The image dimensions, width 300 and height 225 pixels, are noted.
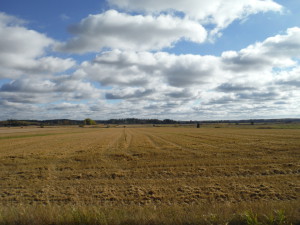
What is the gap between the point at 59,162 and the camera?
19.8 meters

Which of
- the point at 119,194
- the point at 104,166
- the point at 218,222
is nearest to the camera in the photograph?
the point at 218,222

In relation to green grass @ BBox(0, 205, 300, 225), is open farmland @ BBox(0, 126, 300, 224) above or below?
below

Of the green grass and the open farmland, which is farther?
the open farmland

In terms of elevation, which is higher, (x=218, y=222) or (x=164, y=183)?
(x=218, y=222)

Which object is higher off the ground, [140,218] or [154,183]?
[140,218]

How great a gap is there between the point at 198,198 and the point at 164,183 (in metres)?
2.88

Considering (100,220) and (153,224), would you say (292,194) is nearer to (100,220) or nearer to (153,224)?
(153,224)

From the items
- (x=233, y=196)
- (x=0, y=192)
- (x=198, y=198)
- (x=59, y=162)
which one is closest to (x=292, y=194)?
(x=233, y=196)

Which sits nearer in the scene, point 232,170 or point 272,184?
point 272,184

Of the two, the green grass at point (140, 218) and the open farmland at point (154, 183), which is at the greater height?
the green grass at point (140, 218)

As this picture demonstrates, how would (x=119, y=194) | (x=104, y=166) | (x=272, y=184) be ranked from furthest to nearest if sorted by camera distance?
(x=104, y=166)
(x=272, y=184)
(x=119, y=194)

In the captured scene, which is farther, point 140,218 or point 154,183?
point 154,183

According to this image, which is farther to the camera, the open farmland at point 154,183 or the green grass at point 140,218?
the open farmland at point 154,183

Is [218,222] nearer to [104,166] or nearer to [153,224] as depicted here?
[153,224]
